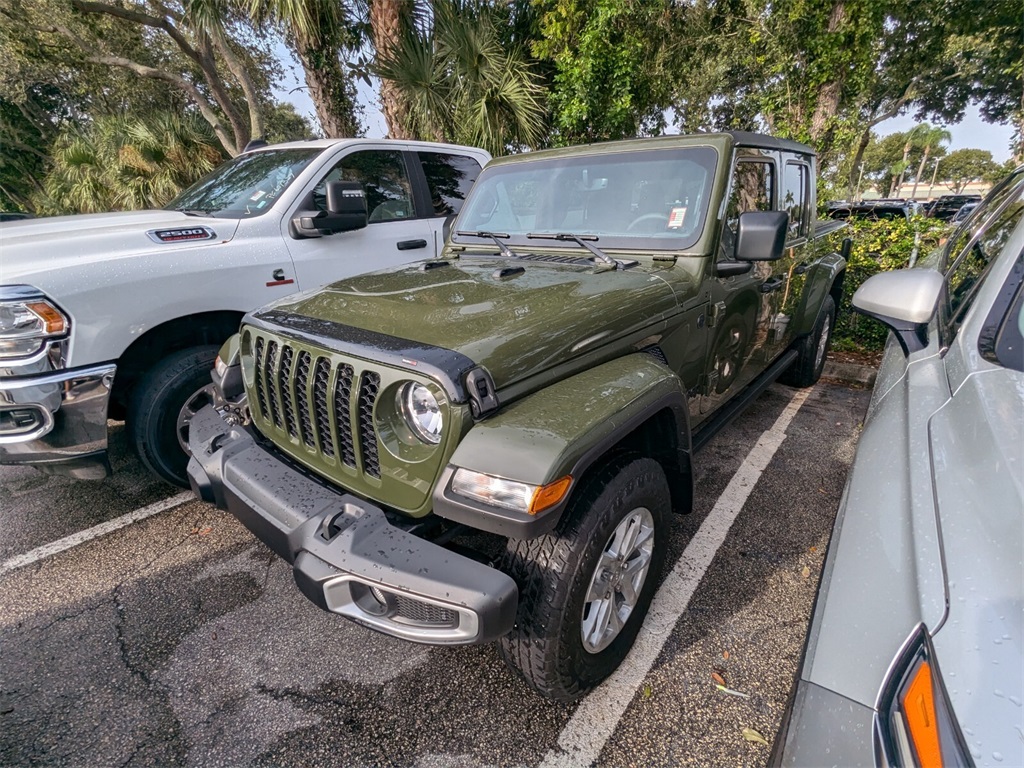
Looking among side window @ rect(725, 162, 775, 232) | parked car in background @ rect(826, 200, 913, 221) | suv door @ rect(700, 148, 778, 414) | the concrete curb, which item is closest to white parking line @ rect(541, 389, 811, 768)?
suv door @ rect(700, 148, 778, 414)

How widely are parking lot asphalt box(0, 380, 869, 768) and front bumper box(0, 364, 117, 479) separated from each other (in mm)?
575

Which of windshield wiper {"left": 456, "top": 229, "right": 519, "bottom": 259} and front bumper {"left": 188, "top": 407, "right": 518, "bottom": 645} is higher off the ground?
windshield wiper {"left": 456, "top": 229, "right": 519, "bottom": 259}

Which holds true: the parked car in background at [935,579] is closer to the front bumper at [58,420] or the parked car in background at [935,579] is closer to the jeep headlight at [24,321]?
the front bumper at [58,420]

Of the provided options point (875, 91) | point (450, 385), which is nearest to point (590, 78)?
point (450, 385)

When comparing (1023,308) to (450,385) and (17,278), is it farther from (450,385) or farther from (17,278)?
(17,278)

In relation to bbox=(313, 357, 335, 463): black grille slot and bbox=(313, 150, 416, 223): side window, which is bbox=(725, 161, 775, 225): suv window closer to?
bbox=(313, 357, 335, 463): black grille slot

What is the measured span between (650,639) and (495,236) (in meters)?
2.25

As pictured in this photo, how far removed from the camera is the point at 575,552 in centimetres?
161

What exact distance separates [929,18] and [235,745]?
48.2 ft

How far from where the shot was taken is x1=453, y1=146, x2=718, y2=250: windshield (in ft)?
8.32

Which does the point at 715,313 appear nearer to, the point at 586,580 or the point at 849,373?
the point at 586,580

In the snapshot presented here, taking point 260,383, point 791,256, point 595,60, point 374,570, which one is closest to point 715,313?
point 791,256

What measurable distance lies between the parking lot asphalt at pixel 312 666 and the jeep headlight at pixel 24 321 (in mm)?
1159

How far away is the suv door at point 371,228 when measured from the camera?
143 inches
